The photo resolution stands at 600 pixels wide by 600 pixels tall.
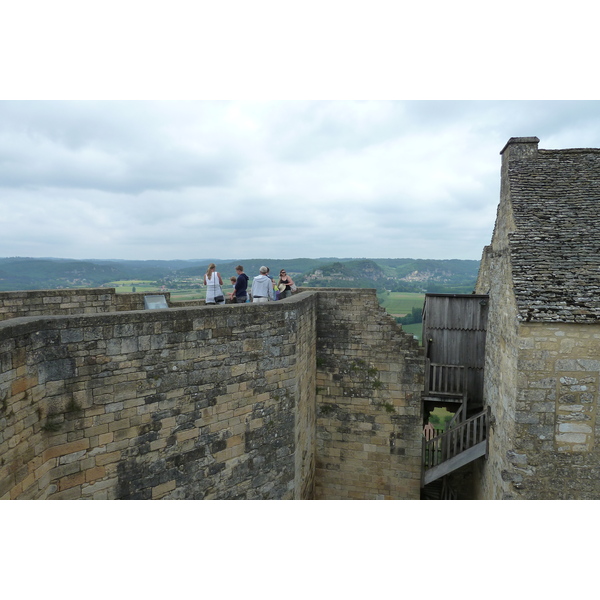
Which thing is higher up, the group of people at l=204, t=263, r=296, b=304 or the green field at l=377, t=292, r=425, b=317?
the group of people at l=204, t=263, r=296, b=304

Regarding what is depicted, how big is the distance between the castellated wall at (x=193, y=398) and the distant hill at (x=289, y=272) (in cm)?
1820

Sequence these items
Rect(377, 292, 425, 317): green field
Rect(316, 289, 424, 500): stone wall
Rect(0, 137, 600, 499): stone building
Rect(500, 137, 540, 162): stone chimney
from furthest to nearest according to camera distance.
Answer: Rect(377, 292, 425, 317): green field
Rect(500, 137, 540, 162): stone chimney
Rect(316, 289, 424, 500): stone wall
Rect(0, 137, 600, 499): stone building

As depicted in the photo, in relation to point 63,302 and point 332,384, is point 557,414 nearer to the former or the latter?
point 332,384

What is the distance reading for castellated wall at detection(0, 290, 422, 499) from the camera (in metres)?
4.27

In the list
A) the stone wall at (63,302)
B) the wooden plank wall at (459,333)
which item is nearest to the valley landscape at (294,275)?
the wooden plank wall at (459,333)

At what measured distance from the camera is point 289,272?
238ft

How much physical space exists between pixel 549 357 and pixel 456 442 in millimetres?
3410

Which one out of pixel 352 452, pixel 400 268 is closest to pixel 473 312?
pixel 352 452

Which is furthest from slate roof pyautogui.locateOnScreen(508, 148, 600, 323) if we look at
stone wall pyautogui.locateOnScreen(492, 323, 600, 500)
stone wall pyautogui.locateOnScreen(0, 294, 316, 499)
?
stone wall pyautogui.locateOnScreen(0, 294, 316, 499)

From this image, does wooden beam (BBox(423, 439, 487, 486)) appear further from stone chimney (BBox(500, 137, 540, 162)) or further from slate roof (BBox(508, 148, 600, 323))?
stone chimney (BBox(500, 137, 540, 162))

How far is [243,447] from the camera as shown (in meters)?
6.06

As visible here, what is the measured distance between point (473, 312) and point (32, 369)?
8.59m

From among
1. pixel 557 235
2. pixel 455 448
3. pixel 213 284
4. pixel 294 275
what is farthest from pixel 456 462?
pixel 294 275

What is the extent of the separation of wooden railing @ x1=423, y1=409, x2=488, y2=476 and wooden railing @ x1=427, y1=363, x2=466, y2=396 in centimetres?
86
